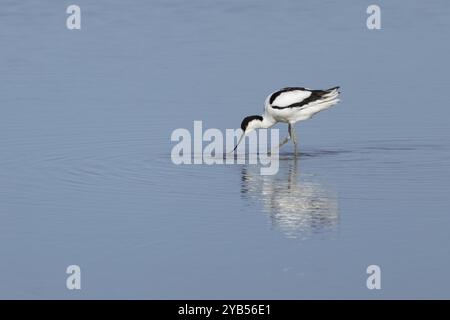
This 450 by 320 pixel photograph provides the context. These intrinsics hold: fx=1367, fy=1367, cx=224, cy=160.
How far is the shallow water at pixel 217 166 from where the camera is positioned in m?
11.3

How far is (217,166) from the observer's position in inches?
628

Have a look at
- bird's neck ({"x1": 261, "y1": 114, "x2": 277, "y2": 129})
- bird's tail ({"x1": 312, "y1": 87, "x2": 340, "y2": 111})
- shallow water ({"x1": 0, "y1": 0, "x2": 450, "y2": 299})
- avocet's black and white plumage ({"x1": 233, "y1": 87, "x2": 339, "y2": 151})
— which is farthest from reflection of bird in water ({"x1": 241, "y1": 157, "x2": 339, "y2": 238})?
bird's neck ({"x1": 261, "y1": 114, "x2": 277, "y2": 129})

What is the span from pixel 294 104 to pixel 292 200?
3785mm

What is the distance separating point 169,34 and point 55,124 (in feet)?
21.4

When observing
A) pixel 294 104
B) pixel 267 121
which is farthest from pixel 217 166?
pixel 267 121

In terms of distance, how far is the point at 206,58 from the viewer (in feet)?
72.7

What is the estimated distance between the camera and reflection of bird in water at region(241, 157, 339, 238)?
12.7 metres

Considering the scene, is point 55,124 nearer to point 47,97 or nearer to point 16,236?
point 47,97

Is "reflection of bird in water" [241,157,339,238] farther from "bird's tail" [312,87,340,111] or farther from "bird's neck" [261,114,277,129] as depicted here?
"bird's neck" [261,114,277,129]

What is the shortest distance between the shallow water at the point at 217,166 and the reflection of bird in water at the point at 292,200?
0.04 m

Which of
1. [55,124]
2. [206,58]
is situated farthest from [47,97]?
[206,58]

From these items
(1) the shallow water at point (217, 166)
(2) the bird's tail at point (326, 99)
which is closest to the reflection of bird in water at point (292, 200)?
(1) the shallow water at point (217, 166)

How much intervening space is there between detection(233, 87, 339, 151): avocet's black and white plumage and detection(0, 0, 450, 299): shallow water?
37cm

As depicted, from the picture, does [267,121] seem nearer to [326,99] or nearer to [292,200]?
[326,99]
